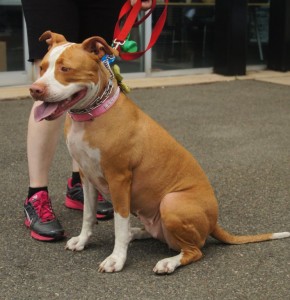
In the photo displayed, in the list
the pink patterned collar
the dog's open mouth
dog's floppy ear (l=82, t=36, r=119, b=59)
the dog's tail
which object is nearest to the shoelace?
the pink patterned collar

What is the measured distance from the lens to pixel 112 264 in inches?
114

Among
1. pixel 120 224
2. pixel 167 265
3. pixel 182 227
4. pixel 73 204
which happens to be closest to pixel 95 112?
pixel 120 224

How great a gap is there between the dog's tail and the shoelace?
98cm

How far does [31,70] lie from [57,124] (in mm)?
5052

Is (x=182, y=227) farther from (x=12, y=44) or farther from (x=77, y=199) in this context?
(x=12, y=44)

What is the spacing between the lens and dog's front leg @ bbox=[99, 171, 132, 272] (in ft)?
9.41

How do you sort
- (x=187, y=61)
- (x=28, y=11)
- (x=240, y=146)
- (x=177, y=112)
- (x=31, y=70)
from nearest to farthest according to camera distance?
(x=28, y=11)
(x=240, y=146)
(x=177, y=112)
(x=31, y=70)
(x=187, y=61)

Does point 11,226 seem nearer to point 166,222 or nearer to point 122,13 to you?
point 166,222

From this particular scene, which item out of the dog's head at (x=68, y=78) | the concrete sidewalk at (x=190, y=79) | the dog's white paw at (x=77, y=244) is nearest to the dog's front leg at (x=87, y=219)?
the dog's white paw at (x=77, y=244)

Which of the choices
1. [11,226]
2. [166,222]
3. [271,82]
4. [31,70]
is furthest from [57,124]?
[271,82]

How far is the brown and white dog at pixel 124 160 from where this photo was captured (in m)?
2.70

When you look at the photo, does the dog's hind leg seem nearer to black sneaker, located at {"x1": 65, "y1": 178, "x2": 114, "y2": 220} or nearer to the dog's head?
the dog's head

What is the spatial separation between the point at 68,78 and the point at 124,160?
1.67ft

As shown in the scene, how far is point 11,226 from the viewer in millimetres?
3488
